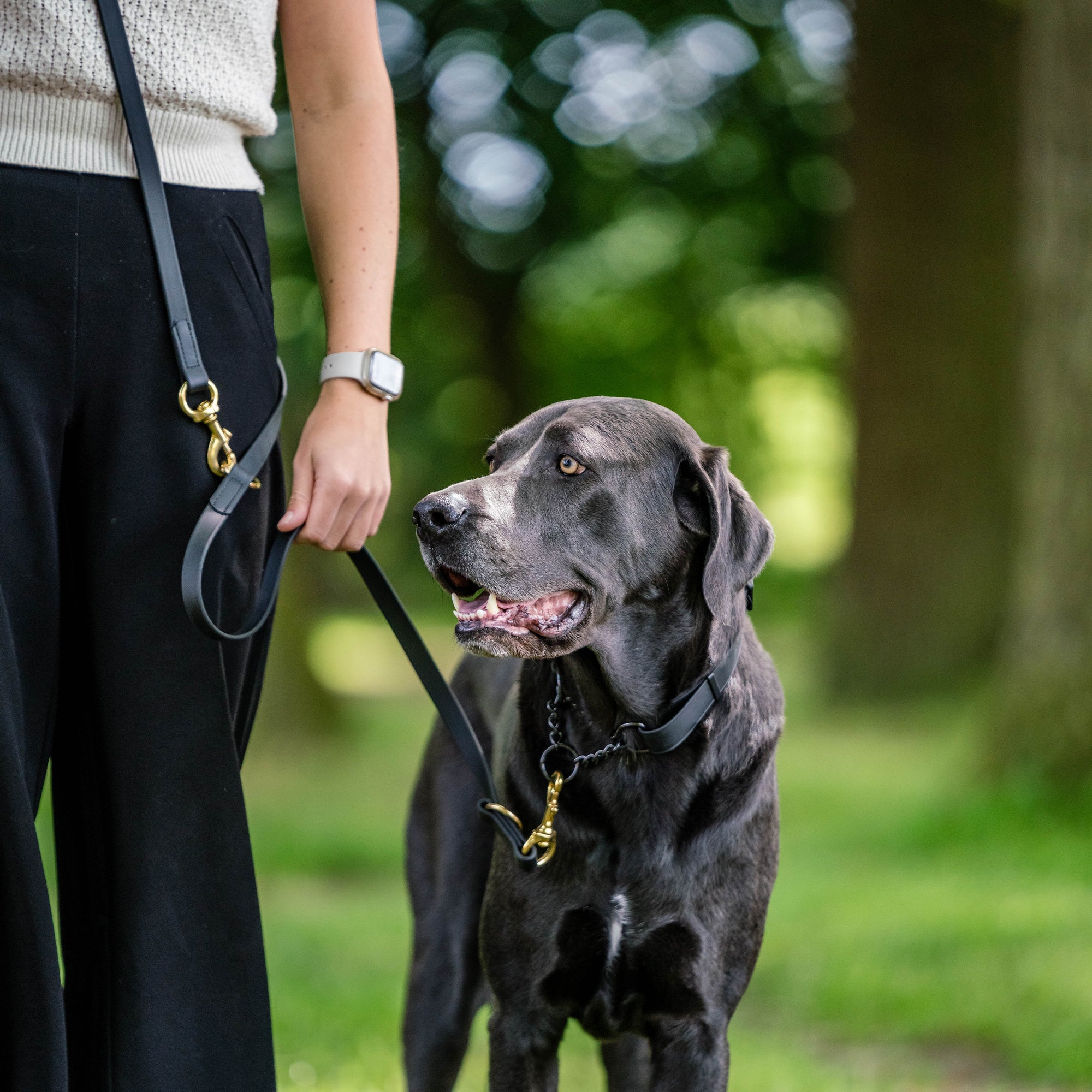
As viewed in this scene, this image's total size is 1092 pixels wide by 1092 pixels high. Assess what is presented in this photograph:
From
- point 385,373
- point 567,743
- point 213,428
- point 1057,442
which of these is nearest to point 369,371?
point 385,373

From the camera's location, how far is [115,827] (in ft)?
6.85

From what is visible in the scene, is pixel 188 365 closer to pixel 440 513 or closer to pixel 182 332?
pixel 182 332

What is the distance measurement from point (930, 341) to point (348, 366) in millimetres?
8516

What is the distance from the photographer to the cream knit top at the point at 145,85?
1.90 meters

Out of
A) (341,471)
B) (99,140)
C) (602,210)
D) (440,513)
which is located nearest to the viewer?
(99,140)

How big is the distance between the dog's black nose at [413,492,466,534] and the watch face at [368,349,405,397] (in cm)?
23

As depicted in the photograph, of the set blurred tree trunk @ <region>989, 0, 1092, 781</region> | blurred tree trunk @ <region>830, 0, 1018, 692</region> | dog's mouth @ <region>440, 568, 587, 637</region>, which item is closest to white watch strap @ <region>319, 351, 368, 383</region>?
dog's mouth @ <region>440, 568, 587, 637</region>

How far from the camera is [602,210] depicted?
1538 centimetres

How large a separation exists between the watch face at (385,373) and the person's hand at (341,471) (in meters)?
0.02

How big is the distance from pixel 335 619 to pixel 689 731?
57.9ft

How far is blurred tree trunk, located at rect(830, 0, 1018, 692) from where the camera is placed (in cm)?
993

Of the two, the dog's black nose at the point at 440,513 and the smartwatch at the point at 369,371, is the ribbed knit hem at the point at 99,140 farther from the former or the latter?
the dog's black nose at the point at 440,513

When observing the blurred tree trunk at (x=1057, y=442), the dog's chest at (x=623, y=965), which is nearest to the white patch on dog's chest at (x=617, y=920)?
the dog's chest at (x=623, y=965)

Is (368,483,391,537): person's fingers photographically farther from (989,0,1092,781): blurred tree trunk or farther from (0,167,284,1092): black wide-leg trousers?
(989,0,1092,781): blurred tree trunk
